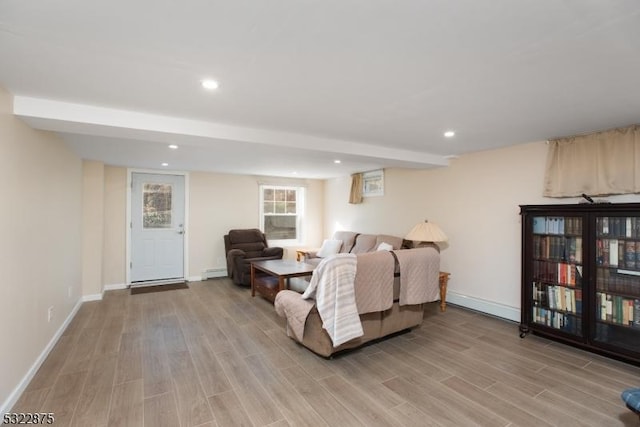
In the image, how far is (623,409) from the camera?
6.72 feet

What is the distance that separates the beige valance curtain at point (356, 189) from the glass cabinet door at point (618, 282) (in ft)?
12.5

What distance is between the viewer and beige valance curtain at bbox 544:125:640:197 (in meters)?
2.83

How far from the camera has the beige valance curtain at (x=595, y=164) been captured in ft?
9.27

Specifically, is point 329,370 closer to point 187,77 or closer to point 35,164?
point 187,77

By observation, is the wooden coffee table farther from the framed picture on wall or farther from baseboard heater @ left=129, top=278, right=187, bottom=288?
the framed picture on wall

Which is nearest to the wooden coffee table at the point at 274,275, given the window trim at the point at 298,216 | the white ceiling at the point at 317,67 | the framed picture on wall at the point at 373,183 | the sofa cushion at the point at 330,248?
the sofa cushion at the point at 330,248

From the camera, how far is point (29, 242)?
2.39 metres

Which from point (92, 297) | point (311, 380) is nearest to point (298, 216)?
point (92, 297)

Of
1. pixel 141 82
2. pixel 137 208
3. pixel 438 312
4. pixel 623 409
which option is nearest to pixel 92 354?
pixel 141 82

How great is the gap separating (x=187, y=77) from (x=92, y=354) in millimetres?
2758

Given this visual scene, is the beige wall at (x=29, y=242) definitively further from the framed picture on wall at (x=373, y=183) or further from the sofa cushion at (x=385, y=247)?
the framed picture on wall at (x=373, y=183)

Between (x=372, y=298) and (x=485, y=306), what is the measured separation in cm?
221

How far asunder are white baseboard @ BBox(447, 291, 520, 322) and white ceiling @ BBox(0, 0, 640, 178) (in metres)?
2.17

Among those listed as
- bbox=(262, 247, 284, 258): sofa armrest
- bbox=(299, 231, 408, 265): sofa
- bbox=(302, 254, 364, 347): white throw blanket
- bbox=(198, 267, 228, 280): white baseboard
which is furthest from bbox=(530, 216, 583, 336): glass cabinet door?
bbox=(198, 267, 228, 280): white baseboard
